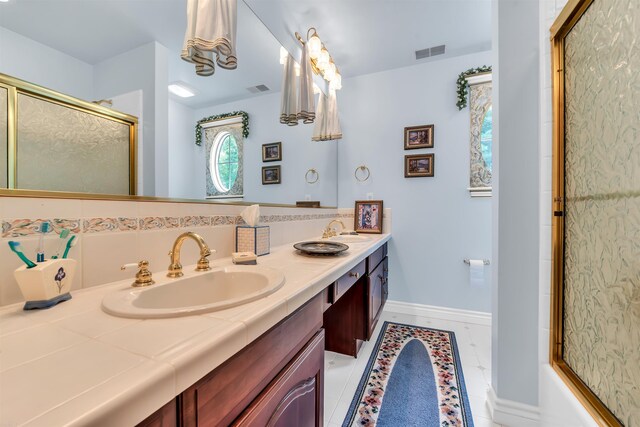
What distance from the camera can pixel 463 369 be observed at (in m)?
1.60

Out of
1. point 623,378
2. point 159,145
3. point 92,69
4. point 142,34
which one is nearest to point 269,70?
point 142,34

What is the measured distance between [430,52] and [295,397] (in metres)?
2.70

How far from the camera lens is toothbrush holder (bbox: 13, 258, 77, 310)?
0.54 metres

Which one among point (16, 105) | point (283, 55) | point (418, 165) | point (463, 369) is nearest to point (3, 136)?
point (16, 105)

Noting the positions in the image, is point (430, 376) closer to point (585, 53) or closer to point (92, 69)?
point (585, 53)

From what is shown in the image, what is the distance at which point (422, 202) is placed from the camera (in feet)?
7.97

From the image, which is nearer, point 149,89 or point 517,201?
point 149,89

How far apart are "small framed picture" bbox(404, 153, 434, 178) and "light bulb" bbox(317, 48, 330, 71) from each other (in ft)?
3.65

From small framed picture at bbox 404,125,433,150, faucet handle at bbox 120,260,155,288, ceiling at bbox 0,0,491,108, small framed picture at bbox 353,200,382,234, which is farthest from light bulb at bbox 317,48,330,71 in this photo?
faucet handle at bbox 120,260,155,288

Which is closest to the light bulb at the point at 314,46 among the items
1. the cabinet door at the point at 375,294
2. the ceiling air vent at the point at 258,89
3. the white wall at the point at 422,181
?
the ceiling air vent at the point at 258,89

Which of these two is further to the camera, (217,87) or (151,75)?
(217,87)

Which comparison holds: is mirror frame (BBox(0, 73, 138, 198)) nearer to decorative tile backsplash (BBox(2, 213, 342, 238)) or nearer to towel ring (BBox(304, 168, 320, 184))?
decorative tile backsplash (BBox(2, 213, 342, 238))

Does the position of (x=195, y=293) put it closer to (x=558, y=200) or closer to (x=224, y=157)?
(x=224, y=157)

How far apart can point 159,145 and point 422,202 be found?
2.19m
